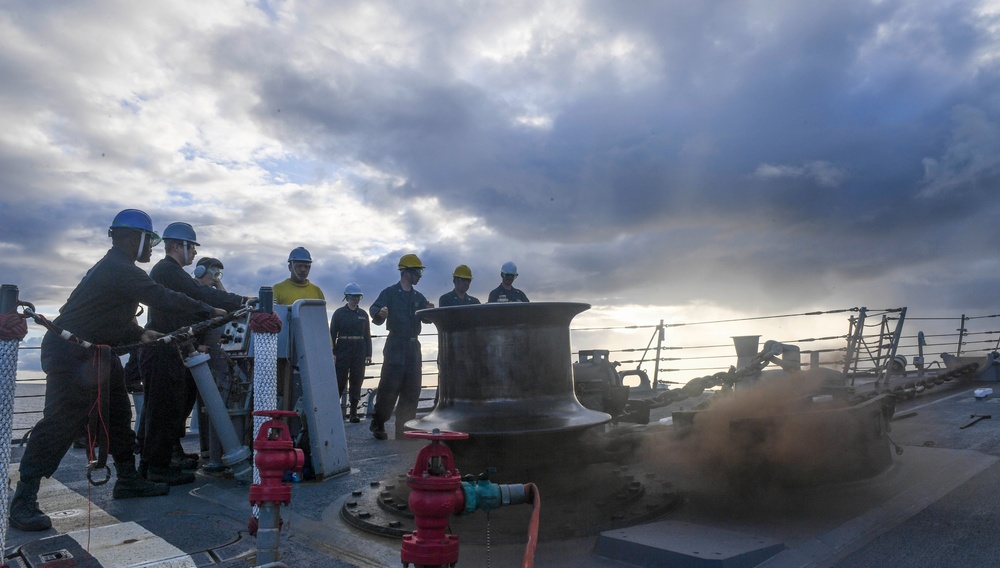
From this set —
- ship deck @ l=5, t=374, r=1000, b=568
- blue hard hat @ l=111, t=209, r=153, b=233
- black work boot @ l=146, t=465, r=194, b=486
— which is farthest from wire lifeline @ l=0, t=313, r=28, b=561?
black work boot @ l=146, t=465, r=194, b=486

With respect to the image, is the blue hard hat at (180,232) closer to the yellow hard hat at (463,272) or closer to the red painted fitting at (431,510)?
the yellow hard hat at (463,272)

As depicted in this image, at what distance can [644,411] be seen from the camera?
→ 4898 mm

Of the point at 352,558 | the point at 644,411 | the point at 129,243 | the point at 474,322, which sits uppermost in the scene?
the point at 129,243

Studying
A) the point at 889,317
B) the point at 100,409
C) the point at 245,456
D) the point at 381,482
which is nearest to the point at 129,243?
the point at 100,409

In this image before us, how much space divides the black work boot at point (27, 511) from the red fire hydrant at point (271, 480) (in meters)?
1.66

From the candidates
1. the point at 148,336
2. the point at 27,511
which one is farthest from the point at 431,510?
the point at 148,336

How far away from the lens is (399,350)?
705 cm

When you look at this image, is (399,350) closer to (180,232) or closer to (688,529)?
(180,232)

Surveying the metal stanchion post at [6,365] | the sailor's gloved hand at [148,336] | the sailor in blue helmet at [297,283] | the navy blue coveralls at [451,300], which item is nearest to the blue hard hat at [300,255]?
the sailor in blue helmet at [297,283]

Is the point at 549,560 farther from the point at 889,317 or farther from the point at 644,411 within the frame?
the point at 889,317

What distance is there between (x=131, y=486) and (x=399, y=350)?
3141mm

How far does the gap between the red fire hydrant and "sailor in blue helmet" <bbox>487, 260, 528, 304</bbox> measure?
4.52 m

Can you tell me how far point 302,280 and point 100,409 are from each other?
317 cm

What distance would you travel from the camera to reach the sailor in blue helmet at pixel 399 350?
693 cm
